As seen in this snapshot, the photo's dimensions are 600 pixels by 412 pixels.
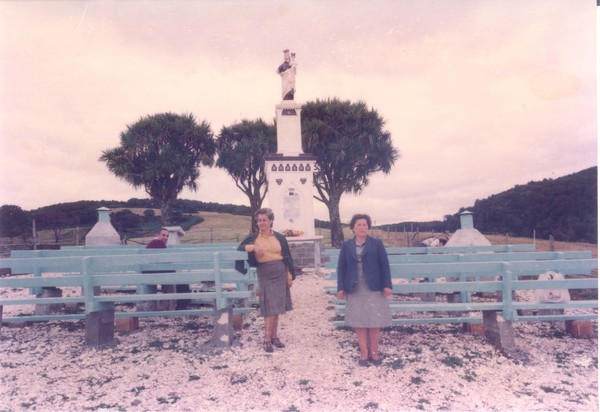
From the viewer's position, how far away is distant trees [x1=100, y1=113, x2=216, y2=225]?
24.2 meters

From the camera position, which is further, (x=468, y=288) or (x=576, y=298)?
(x=576, y=298)

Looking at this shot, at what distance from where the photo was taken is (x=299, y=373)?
190 inches

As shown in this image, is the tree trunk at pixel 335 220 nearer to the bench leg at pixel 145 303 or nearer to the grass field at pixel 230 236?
the grass field at pixel 230 236

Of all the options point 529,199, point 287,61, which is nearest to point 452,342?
point 287,61

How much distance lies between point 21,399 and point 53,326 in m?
3.22

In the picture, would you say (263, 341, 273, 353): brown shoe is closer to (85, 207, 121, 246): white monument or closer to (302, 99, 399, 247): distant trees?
(85, 207, 121, 246): white monument

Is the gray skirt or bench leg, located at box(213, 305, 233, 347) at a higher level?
the gray skirt

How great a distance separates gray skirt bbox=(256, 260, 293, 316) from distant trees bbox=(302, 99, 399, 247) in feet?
59.0

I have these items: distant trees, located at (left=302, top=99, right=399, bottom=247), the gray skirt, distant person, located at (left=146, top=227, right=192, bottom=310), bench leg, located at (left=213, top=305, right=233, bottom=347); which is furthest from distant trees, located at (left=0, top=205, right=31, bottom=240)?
the gray skirt

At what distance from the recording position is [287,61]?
18438 millimetres

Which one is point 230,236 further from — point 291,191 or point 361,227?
point 361,227

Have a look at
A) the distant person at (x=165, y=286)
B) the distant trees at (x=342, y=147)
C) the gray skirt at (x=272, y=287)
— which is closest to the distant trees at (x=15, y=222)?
the distant trees at (x=342, y=147)

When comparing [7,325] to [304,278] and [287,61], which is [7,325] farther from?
[287,61]

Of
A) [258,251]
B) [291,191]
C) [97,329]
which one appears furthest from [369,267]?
[291,191]
